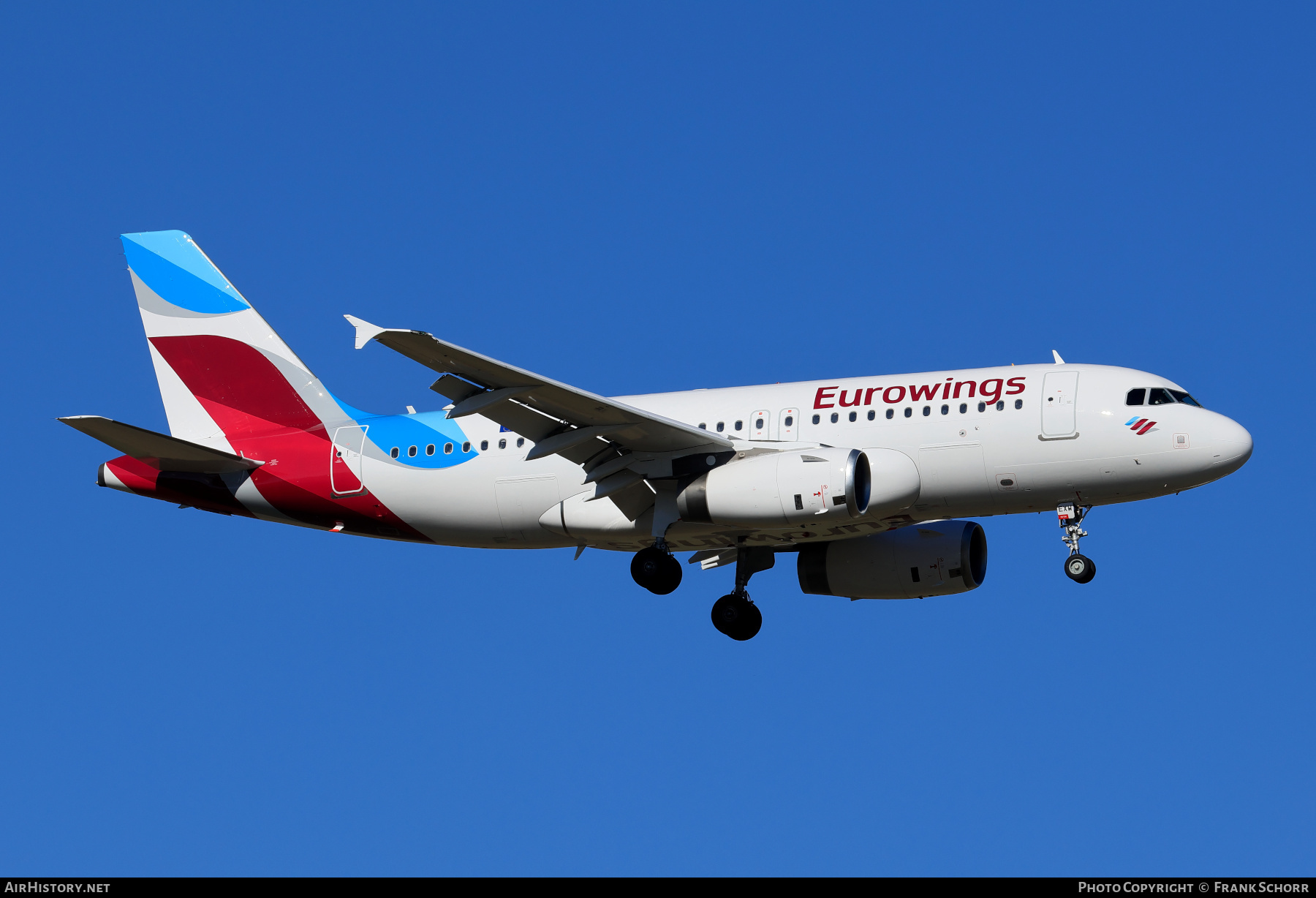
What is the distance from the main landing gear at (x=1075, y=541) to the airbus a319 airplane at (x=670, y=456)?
0.04 meters

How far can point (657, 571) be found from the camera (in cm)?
3347

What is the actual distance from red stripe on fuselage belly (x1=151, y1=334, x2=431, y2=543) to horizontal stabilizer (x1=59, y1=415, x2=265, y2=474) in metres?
0.65

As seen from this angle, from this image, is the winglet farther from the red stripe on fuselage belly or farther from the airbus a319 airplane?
the red stripe on fuselage belly

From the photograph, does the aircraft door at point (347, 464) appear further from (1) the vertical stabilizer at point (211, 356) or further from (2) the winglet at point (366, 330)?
(2) the winglet at point (366, 330)


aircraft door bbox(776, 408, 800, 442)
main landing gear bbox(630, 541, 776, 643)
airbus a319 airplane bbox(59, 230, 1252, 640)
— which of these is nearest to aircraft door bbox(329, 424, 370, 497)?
airbus a319 airplane bbox(59, 230, 1252, 640)

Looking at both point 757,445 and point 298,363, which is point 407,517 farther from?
point 757,445

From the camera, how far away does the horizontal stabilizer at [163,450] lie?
109ft

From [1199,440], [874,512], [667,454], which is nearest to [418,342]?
[667,454]

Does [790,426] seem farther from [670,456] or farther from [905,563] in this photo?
[905,563]

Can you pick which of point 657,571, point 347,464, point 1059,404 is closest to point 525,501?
point 657,571

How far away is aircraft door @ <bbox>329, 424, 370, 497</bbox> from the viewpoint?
1412 inches

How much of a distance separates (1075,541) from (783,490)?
18.9ft

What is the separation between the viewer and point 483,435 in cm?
3522

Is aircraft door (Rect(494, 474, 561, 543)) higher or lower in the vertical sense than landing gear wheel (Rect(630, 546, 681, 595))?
higher
